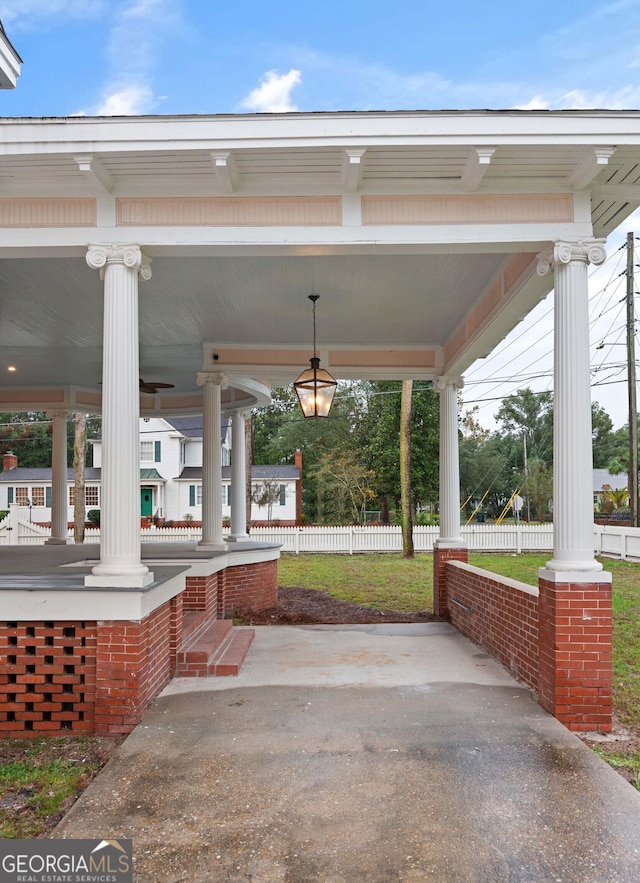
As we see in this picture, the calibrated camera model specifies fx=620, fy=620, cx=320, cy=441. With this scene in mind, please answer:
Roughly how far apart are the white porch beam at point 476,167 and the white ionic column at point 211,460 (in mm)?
4745

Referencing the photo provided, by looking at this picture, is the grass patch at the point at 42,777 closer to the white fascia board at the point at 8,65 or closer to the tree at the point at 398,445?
the white fascia board at the point at 8,65

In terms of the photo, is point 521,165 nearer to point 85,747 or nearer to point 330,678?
point 330,678

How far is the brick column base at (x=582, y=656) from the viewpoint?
400 cm

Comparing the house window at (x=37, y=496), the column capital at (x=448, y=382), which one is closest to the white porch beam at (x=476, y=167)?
the column capital at (x=448, y=382)

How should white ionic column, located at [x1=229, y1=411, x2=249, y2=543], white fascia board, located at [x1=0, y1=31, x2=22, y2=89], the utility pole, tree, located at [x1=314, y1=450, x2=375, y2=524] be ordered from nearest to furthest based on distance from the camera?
white fascia board, located at [x1=0, y1=31, x2=22, y2=89], white ionic column, located at [x1=229, y1=411, x2=249, y2=543], the utility pole, tree, located at [x1=314, y1=450, x2=375, y2=524]

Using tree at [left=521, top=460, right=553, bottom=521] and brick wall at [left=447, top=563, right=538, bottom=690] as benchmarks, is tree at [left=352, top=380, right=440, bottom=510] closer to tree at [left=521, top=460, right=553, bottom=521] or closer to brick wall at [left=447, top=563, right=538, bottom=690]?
tree at [left=521, top=460, right=553, bottom=521]

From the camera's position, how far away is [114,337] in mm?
4289

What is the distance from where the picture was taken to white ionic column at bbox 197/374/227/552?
27.0 ft

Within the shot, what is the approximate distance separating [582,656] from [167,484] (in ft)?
89.4

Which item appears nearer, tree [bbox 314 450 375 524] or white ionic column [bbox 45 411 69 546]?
white ionic column [bbox 45 411 69 546]

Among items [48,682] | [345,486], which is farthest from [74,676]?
[345,486]

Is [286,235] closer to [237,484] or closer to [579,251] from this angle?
[579,251]

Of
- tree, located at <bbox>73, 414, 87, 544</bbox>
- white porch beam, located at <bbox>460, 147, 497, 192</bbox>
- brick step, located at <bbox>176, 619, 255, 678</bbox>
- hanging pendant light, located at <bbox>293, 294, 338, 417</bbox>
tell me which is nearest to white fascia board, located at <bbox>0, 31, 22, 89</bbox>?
hanging pendant light, located at <bbox>293, 294, 338, 417</bbox>

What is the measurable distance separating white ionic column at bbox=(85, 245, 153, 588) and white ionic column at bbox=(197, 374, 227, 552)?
3.85m
